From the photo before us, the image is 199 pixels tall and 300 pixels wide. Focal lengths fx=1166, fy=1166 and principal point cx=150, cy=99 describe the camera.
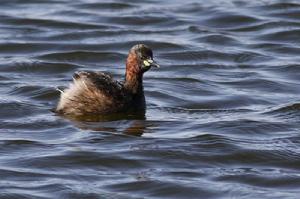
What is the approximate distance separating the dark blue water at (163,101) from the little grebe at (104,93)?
0.20 metres

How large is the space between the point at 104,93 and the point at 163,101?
1257 mm

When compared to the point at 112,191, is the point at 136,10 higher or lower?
higher

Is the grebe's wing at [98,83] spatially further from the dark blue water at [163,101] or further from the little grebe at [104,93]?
→ the dark blue water at [163,101]

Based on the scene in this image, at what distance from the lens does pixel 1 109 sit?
13.5 metres

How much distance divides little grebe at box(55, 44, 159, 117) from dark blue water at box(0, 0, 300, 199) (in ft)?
0.66

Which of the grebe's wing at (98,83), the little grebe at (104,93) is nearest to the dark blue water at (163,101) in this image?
the little grebe at (104,93)

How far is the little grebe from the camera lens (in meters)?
13.2

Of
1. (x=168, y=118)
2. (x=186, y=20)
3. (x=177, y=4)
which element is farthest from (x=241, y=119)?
(x=177, y=4)

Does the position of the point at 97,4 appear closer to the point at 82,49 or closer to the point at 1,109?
the point at 82,49

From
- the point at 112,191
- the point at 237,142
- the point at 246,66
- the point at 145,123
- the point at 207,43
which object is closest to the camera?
the point at 112,191

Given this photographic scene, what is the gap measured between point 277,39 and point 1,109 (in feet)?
20.0

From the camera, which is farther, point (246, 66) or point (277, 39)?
point (277, 39)

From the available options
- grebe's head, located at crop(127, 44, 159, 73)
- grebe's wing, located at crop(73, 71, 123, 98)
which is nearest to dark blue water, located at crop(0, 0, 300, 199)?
grebe's wing, located at crop(73, 71, 123, 98)

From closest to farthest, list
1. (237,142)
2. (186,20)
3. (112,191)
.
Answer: (112,191) → (237,142) → (186,20)
